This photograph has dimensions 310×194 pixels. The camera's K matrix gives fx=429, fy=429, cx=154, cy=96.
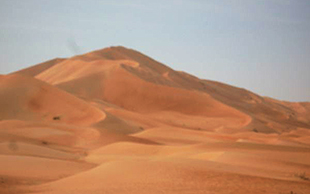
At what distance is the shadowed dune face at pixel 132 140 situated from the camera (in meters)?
11.1

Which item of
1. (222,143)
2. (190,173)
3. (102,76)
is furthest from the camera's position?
(102,76)

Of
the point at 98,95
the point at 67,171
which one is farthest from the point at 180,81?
the point at 67,171

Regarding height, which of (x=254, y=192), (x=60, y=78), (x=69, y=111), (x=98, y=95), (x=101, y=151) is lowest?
(x=254, y=192)

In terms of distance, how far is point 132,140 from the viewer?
2950 centimetres

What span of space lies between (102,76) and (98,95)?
20.0 ft

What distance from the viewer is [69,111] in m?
41.0

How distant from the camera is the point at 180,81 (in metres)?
80.1

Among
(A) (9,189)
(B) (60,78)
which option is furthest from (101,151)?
(B) (60,78)

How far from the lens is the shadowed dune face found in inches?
438

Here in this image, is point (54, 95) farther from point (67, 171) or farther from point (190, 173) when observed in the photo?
point (190, 173)

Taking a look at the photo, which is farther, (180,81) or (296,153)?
(180,81)

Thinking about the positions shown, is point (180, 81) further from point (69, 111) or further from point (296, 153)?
point (296, 153)

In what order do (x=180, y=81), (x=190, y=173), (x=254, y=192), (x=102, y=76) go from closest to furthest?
(x=254, y=192) → (x=190, y=173) → (x=102, y=76) → (x=180, y=81)

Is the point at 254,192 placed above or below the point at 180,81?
below
